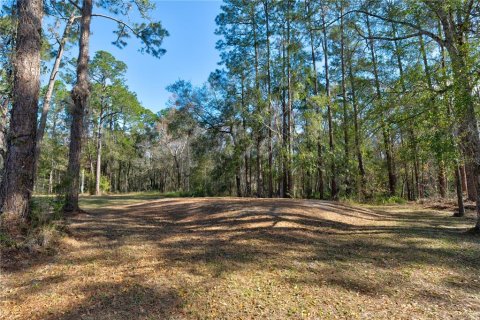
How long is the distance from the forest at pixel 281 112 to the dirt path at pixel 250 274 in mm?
136

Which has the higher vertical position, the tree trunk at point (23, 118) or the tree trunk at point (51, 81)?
the tree trunk at point (51, 81)

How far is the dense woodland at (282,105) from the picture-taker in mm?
5648

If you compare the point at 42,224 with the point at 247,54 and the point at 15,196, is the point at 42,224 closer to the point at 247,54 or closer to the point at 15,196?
the point at 15,196

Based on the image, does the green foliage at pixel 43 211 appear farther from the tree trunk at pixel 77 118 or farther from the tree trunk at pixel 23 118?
the tree trunk at pixel 77 118

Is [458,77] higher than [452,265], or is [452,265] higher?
[458,77]

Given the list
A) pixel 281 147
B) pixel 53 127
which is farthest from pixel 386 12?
pixel 53 127

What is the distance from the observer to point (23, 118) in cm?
471

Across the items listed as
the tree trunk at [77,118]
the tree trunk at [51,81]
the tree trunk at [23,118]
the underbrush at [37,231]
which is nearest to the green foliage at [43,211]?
the underbrush at [37,231]

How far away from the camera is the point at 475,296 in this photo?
341 centimetres

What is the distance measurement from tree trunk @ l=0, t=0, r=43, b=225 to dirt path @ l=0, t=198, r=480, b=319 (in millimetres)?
1106

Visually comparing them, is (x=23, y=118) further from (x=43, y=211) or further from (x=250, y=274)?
(x=250, y=274)

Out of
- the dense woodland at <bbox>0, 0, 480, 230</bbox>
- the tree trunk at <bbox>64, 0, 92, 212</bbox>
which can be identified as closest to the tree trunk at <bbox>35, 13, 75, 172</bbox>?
the dense woodland at <bbox>0, 0, 480, 230</bbox>

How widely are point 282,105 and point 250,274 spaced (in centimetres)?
1463

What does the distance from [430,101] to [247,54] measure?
12.9 metres
